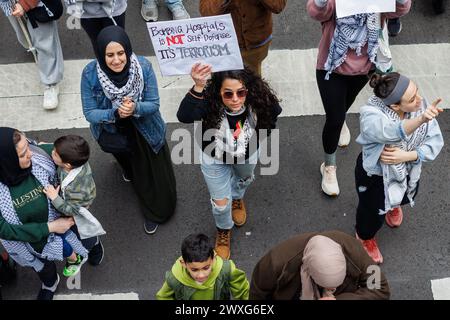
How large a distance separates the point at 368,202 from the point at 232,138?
3.57ft

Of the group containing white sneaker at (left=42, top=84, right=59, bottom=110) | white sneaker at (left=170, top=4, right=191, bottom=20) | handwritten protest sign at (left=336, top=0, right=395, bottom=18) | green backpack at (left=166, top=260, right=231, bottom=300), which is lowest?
white sneaker at (left=42, top=84, right=59, bottom=110)

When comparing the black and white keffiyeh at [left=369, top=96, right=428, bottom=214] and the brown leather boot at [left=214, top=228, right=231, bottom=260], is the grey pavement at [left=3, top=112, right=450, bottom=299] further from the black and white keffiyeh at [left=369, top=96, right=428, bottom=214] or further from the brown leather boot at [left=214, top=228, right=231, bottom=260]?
the black and white keffiyeh at [left=369, top=96, right=428, bottom=214]

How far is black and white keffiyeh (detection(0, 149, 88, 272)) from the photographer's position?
4023mm

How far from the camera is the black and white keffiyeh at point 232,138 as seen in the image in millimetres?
4293

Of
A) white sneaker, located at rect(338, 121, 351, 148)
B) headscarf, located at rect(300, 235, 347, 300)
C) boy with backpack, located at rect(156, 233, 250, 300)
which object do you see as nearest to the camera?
headscarf, located at rect(300, 235, 347, 300)

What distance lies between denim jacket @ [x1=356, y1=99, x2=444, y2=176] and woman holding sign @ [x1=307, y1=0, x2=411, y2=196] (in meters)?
0.58

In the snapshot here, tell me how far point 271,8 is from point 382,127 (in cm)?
133

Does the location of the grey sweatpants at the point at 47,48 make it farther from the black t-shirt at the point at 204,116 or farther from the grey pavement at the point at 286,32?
the black t-shirt at the point at 204,116

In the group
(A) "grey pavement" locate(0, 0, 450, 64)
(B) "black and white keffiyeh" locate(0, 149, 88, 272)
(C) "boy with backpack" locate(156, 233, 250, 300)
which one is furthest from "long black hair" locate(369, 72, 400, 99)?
(A) "grey pavement" locate(0, 0, 450, 64)

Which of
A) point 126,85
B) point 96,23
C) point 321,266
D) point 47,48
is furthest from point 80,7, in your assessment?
point 321,266

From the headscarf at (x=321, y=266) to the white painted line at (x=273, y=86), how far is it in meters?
2.63
